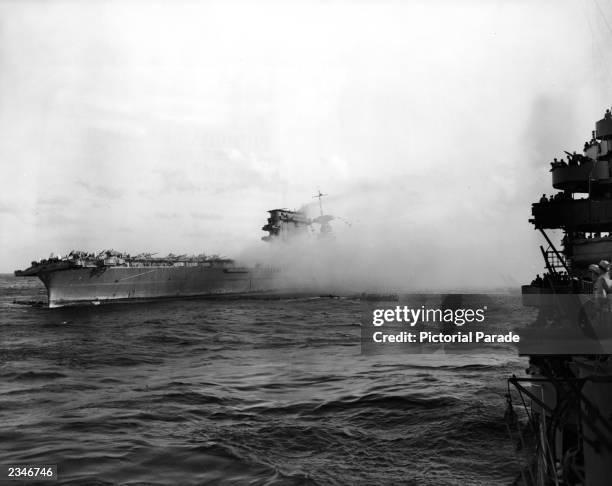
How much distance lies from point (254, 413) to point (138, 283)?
46299 millimetres

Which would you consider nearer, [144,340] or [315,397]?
[315,397]

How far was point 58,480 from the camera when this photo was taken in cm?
1006

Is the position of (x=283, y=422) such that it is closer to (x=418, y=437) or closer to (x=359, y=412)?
(x=359, y=412)

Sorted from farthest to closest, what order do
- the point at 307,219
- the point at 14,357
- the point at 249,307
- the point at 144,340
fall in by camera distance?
the point at 307,219, the point at 249,307, the point at 144,340, the point at 14,357

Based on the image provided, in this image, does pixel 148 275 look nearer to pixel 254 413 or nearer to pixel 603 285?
pixel 254 413

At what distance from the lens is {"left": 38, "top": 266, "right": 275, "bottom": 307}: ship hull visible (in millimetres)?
51625

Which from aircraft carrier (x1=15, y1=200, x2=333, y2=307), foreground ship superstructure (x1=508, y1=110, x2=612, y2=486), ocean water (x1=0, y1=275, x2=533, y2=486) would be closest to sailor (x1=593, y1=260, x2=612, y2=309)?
foreground ship superstructure (x1=508, y1=110, x2=612, y2=486)

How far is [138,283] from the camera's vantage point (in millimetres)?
57312

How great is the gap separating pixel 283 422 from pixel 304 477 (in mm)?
3437

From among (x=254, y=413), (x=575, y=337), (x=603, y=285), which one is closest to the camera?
(x=603, y=285)

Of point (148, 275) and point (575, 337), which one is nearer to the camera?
point (575, 337)

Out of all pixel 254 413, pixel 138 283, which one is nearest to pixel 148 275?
pixel 138 283

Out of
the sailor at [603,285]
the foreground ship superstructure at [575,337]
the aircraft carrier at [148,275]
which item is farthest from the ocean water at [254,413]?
the aircraft carrier at [148,275]

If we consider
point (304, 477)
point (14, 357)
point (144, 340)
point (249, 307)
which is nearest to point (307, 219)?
point (249, 307)
